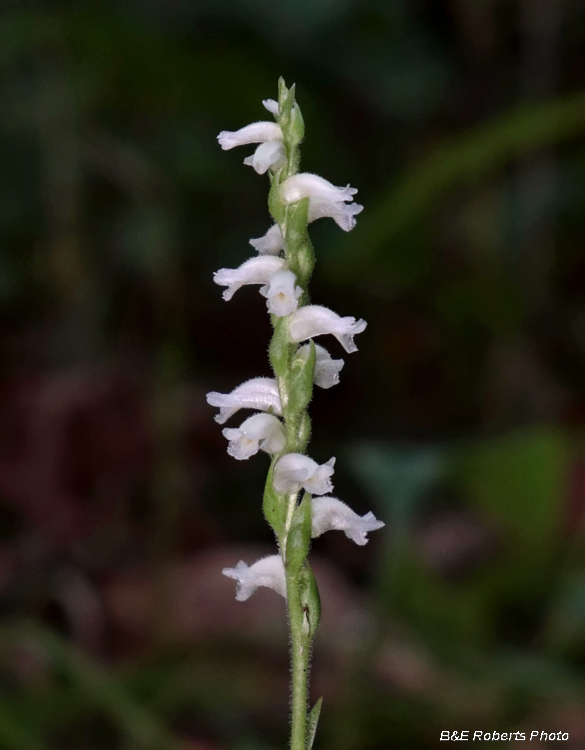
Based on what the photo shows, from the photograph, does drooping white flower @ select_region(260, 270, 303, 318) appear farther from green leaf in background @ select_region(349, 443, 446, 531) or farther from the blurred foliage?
green leaf in background @ select_region(349, 443, 446, 531)

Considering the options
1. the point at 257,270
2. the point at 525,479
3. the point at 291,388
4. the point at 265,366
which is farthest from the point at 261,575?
the point at 265,366

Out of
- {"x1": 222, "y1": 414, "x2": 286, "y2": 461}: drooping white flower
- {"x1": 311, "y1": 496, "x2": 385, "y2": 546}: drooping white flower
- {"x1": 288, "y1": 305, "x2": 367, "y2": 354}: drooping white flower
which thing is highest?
{"x1": 288, "y1": 305, "x2": 367, "y2": 354}: drooping white flower

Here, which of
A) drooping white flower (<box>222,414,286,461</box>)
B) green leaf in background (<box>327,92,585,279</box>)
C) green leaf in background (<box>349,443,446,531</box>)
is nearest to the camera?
drooping white flower (<box>222,414,286,461</box>)

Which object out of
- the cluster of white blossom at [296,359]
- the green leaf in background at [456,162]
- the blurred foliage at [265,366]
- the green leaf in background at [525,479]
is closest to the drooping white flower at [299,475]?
the cluster of white blossom at [296,359]

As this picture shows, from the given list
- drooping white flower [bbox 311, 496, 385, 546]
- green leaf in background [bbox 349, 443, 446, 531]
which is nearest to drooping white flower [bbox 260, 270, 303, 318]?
drooping white flower [bbox 311, 496, 385, 546]

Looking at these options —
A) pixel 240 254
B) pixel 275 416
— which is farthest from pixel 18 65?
pixel 275 416

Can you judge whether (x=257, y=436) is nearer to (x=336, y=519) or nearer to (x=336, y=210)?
(x=336, y=519)

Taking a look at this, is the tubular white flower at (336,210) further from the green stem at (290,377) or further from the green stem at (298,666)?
the green stem at (298,666)
